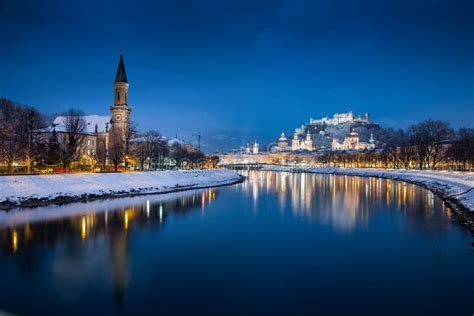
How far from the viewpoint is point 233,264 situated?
49.3 ft

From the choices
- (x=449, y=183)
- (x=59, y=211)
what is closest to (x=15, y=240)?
(x=59, y=211)

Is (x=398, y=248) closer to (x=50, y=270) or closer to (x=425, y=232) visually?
(x=425, y=232)

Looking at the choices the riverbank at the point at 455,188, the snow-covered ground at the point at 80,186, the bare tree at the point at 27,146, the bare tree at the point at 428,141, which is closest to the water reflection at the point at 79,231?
the snow-covered ground at the point at 80,186

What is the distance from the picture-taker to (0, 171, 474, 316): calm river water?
10898 millimetres

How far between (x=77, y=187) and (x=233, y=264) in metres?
26.3

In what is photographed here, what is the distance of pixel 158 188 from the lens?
4575 cm

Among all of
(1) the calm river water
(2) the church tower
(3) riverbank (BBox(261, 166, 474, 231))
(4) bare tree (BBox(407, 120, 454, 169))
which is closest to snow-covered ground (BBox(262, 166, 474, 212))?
(3) riverbank (BBox(261, 166, 474, 231))

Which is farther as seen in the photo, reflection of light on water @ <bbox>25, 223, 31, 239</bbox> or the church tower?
the church tower

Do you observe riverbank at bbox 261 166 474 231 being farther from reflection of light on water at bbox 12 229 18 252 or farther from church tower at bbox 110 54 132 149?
church tower at bbox 110 54 132 149

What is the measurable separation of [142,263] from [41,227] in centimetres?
952

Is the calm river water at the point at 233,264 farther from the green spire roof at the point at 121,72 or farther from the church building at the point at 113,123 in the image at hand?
the green spire roof at the point at 121,72

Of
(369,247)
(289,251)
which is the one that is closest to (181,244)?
(289,251)

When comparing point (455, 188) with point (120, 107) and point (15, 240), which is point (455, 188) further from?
point (120, 107)

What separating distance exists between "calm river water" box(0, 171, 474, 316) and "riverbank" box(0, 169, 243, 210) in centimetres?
482
